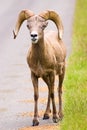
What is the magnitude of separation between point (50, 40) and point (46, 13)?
3.25 ft

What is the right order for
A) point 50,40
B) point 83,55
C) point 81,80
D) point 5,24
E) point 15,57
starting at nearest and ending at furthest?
point 50,40
point 81,80
point 83,55
point 15,57
point 5,24

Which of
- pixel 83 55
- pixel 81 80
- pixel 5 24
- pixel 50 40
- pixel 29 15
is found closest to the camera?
pixel 29 15

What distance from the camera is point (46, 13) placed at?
42.1 ft

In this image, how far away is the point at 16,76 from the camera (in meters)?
18.5

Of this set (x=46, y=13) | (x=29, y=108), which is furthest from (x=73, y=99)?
(x=46, y=13)

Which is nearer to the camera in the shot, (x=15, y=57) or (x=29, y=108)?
(x=29, y=108)

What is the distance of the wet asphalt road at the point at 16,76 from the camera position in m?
13.6

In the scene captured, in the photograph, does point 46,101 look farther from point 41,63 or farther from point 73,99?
point 41,63

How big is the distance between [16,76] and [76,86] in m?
3.09

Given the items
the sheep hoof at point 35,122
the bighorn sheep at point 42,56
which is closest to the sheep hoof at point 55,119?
the bighorn sheep at point 42,56

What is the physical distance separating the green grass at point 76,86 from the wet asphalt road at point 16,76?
398 millimetres

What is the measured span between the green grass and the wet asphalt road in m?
0.40

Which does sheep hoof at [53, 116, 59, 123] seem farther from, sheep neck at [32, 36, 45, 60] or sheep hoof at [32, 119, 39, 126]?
sheep neck at [32, 36, 45, 60]

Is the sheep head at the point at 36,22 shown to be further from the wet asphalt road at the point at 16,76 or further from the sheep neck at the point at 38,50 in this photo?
the wet asphalt road at the point at 16,76
